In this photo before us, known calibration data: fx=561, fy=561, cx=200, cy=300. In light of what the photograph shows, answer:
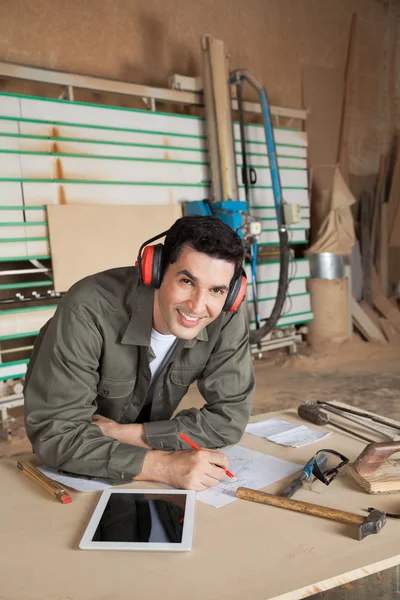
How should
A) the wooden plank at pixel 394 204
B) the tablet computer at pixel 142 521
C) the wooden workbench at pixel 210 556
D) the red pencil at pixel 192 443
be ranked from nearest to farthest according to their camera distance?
the wooden workbench at pixel 210 556
the tablet computer at pixel 142 521
the red pencil at pixel 192 443
the wooden plank at pixel 394 204

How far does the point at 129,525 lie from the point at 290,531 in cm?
36

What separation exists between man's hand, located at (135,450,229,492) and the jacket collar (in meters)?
0.39

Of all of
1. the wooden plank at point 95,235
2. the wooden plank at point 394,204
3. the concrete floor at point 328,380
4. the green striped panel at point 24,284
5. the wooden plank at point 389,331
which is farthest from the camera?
the wooden plank at point 394,204

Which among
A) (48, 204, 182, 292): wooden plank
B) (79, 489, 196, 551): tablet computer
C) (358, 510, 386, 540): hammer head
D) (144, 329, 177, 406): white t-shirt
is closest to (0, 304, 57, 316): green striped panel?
(48, 204, 182, 292): wooden plank

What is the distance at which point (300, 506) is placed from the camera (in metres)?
1.32

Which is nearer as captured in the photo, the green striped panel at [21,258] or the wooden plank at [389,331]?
the green striped panel at [21,258]

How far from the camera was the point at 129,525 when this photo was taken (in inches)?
49.6

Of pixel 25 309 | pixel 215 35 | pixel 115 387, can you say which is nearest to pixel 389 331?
pixel 215 35

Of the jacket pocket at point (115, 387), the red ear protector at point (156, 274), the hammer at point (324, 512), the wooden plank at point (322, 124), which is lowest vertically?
the hammer at point (324, 512)

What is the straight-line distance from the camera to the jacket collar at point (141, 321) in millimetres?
1806

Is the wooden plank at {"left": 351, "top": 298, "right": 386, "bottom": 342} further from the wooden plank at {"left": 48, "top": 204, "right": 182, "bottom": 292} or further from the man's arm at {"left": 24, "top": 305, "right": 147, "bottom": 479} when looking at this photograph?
the man's arm at {"left": 24, "top": 305, "right": 147, "bottom": 479}

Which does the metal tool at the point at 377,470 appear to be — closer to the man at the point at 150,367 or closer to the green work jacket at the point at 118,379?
the man at the point at 150,367

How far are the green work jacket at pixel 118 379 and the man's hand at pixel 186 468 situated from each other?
0.12 ft

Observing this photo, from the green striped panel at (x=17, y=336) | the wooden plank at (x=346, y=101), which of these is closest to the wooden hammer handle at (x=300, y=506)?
the green striped panel at (x=17, y=336)
